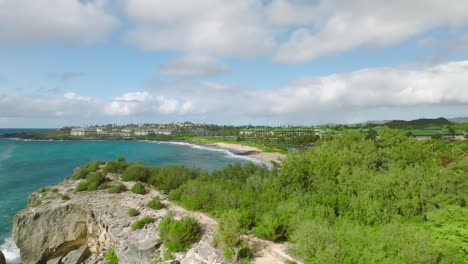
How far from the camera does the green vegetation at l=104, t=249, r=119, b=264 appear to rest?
15.1 metres

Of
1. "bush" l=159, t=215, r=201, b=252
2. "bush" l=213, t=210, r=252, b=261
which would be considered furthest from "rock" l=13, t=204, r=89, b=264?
"bush" l=213, t=210, r=252, b=261

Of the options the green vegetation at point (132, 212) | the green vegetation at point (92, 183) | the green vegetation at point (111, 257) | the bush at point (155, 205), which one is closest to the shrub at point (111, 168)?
the green vegetation at point (92, 183)

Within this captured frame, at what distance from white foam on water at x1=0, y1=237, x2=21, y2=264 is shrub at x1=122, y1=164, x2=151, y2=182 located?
9.02 meters

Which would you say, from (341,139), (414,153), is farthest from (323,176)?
(341,139)

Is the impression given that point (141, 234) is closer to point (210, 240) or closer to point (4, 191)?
point (210, 240)

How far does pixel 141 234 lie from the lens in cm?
1515

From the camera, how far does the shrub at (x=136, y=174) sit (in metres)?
25.9

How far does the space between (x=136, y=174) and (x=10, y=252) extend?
34.1 ft

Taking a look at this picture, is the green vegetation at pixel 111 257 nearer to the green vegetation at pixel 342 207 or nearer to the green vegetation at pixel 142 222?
the green vegetation at pixel 142 222

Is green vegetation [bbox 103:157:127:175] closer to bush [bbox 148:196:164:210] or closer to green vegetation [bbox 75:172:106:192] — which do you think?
green vegetation [bbox 75:172:106:192]

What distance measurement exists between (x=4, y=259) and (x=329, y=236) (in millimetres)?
21428

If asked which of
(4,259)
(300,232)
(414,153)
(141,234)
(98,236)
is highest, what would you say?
(414,153)

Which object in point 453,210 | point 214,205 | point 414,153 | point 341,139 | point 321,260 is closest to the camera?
point 321,260

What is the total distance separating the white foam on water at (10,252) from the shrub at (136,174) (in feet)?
29.6
